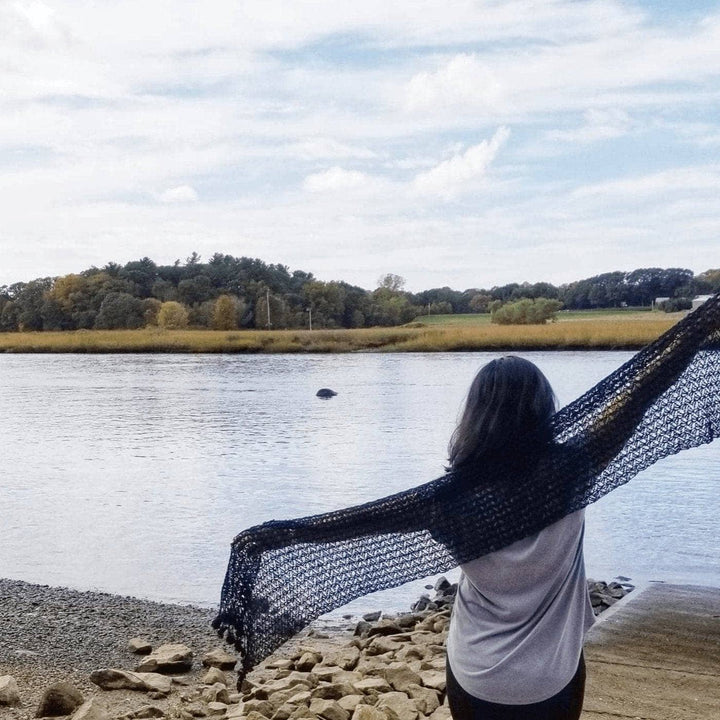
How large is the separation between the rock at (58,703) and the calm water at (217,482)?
2.83 meters

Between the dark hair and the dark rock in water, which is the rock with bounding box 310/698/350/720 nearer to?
the dark hair

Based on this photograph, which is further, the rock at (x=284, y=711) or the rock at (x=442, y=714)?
the rock at (x=284, y=711)

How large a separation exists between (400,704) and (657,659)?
3.24 feet

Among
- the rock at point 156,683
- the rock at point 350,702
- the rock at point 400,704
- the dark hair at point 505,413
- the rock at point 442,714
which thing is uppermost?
the dark hair at point 505,413

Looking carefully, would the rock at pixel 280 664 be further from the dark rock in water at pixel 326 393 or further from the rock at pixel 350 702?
the dark rock in water at pixel 326 393

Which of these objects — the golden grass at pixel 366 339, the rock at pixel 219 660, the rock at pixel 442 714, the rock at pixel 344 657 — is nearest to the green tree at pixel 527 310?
the golden grass at pixel 366 339

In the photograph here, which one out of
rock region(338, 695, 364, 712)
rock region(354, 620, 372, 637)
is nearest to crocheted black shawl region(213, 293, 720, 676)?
rock region(338, 695, 364, 712)

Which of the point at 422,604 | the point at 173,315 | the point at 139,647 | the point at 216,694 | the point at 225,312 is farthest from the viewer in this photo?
the point at 173,315

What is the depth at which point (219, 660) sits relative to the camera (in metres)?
5.48

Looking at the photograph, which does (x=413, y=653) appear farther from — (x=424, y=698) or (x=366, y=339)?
(x=366, y=339)

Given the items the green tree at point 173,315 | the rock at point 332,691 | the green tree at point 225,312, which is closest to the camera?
the rock at point 332,691

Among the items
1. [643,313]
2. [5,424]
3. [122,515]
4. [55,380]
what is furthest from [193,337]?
[122,515]

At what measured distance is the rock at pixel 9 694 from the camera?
14.9 feet

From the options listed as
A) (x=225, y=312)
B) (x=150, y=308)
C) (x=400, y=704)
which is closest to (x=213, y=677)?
(x=400, y=704)
